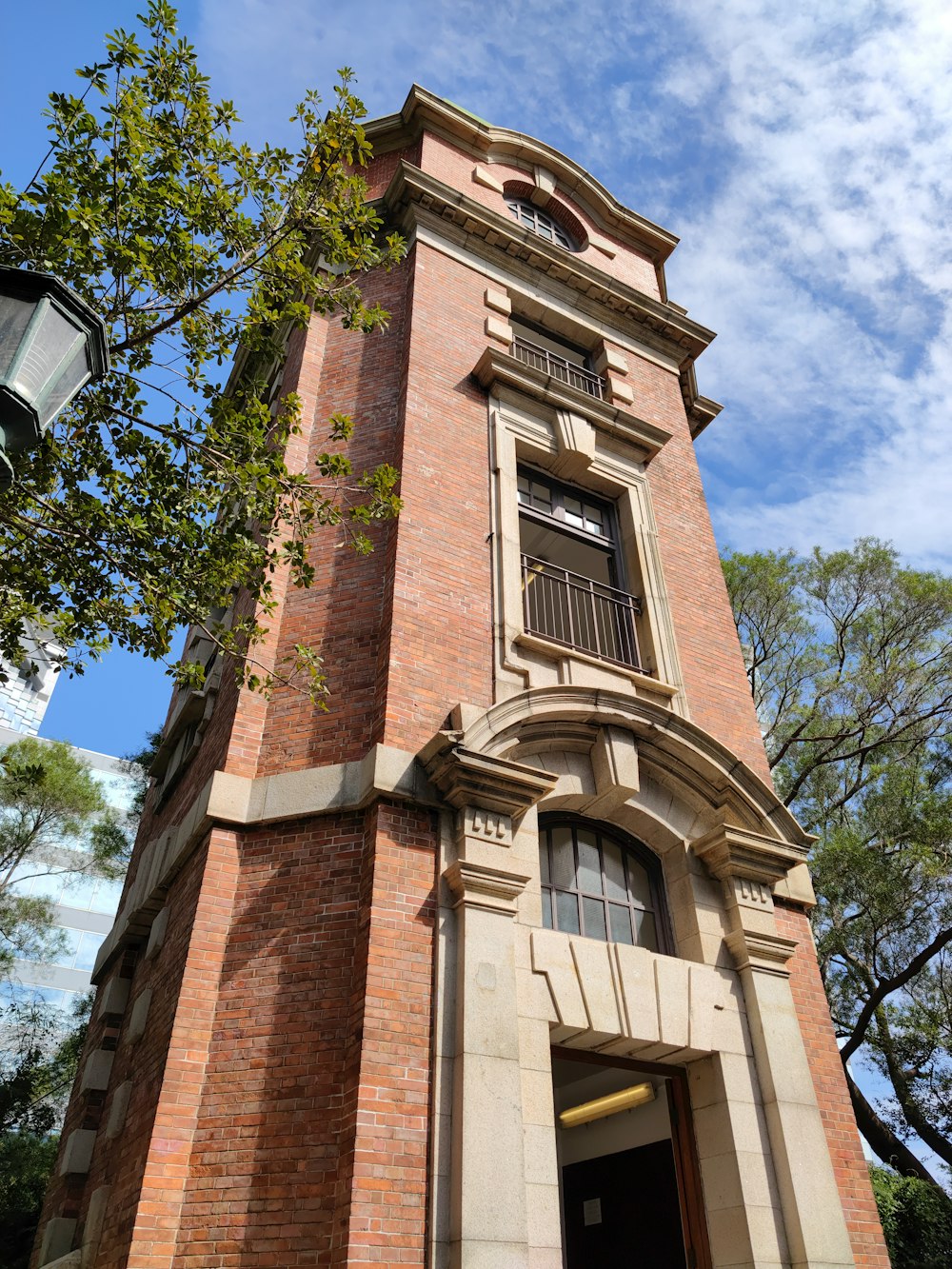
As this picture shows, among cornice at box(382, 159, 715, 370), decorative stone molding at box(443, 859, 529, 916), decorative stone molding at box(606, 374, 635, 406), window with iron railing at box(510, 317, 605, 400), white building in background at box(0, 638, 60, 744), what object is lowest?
decorative stone molding at box(443, 859, 529, 916)

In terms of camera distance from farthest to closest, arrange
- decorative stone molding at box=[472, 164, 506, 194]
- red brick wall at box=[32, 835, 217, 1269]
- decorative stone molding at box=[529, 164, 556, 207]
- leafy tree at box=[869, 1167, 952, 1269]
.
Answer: decorative stone molding at box=[529, 164, 556, 207] < decorative stone molding at box=[472, 164, 506, 194] < leafy tree at box=[869, 1167, 952, 1269] < red brick wall at box=[32, 835, 217, 1269]

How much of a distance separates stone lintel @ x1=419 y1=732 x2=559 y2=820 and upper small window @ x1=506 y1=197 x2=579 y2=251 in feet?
33.0

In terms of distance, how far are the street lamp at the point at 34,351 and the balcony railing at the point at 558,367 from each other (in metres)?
8.86

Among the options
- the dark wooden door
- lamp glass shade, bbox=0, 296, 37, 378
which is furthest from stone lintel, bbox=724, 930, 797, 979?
lamp glass shade, bbox=0, 296, 37, 378

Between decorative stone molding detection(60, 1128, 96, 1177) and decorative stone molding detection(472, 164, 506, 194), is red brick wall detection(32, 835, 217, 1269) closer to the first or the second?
decorative stone molding detection(60, 1128, 96, 1177)

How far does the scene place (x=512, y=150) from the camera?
1452cm

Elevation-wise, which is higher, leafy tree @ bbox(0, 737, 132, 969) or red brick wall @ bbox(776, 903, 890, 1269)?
leafy tree @ bbox(0, 737, 132, 969)

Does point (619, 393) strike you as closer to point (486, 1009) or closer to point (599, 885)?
point (599, 885)

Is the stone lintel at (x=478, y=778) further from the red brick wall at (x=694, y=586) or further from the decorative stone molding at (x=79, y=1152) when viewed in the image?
the decorative stone molding at (x=79, y=1152)

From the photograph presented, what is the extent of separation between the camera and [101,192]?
22.8ft

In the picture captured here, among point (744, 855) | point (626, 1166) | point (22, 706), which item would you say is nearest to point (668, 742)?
point (744, 855)

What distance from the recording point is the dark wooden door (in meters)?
7.33

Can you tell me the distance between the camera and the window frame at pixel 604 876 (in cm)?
773

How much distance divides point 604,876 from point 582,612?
3190 mm
